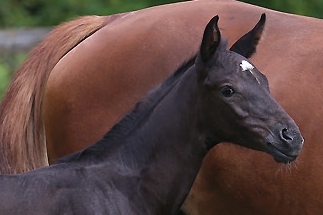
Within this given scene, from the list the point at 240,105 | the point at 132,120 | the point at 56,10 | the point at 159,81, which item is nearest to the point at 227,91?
the point at 240,105

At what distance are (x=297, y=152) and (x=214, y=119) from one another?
1.23 ft

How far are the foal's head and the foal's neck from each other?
9 cm

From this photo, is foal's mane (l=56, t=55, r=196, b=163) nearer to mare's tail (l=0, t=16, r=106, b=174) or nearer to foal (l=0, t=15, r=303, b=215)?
foal (l=0, t=15, r=303, b=215)

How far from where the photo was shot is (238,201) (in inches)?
193

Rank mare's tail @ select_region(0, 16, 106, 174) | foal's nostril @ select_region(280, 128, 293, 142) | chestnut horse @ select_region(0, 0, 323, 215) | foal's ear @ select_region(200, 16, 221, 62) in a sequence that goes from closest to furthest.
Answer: foal's nostril @ select_region(280, 128, 293, 142) < foal's ear @ select_region(200, 16, 221, 62) < chestnut horse @ select_region(0, 0, 323, 215) < mare's tail @ select_region(0, 16, 106, 174)

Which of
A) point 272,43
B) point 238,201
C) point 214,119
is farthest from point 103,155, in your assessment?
point 272,43

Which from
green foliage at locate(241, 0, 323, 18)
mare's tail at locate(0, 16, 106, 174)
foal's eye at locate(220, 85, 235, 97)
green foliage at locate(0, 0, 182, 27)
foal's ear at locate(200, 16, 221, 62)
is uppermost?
foal's ear at locate(200, 16, 221, 62)

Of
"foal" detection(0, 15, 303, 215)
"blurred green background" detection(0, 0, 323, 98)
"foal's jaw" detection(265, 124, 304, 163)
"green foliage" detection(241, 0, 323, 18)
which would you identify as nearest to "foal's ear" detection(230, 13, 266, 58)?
"foal" detection(0, 15, 303, 215)

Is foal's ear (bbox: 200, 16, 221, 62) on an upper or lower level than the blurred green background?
upper

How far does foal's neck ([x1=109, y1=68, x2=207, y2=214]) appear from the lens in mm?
4434

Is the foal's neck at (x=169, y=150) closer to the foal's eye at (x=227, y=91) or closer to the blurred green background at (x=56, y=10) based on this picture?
the foal's eye at (x=227, y=91)

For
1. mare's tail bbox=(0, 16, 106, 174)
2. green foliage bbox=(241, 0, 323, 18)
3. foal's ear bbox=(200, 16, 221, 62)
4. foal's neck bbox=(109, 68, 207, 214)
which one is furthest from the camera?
green foliage bbox=(241, 0, 323, 18)

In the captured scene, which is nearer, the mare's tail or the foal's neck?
the foal's neck

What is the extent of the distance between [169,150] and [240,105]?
0.37 m
